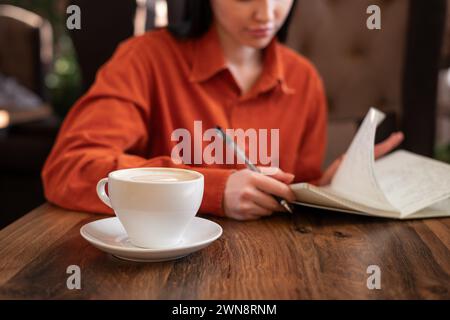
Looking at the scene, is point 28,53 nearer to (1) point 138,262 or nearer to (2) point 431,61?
(2) point 431,61

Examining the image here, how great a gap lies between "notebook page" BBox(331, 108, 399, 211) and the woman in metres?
0.09

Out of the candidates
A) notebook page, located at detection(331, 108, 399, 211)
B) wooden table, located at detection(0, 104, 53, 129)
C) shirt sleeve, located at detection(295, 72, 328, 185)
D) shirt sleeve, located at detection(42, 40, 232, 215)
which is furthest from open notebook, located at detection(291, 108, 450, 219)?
wooden table, located at detection(0, 104, 53, 129)

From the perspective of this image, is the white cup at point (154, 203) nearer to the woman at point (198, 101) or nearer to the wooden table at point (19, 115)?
the woman at point (198, 101)

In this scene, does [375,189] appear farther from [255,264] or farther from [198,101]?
[198,101]

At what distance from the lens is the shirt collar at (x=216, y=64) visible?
3.71 feet

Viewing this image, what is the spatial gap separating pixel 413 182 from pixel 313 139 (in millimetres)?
413

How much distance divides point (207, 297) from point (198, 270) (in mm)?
65

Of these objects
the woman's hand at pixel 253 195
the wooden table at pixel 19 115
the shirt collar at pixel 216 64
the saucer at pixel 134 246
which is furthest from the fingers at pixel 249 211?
the wooden table at pixel 19 115

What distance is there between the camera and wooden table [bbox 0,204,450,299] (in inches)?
19.5

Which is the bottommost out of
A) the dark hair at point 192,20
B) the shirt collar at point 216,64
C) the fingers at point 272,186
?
the fingers at point 272,186

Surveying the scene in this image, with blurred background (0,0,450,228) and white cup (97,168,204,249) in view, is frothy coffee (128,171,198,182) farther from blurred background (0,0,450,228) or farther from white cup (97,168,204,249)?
blurred background (0,0,450,228)

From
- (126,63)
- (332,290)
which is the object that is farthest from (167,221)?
(126,63)

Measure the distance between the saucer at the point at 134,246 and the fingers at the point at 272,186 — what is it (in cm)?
14

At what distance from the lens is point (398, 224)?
761 millimetres
